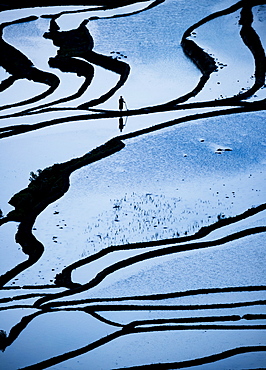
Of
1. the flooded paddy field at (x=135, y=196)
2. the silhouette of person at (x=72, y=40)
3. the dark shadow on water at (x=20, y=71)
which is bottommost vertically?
the flooded paddy field at (x=135, y=196)

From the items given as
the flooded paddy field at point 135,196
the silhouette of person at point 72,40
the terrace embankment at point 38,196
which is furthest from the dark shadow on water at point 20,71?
the terrace embankment at point 38,196

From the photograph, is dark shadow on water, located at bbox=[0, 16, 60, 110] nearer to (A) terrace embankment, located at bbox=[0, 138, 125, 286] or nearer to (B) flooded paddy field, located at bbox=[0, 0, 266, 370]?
(B) flooded paddy field, located at bbox=[0, 0, 266, 370]

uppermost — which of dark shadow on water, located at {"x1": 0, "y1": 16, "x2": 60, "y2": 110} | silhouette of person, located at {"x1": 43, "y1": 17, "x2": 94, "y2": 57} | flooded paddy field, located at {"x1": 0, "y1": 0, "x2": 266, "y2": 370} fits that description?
silhouette of person, located at {"x1": 43, "y1": 17, "x2": 94, "y2": 57}

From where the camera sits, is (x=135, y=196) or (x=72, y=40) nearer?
(x=135, y=196)

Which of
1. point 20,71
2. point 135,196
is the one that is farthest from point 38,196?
point 20,71

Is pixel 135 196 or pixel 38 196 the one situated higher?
pixel 38 196

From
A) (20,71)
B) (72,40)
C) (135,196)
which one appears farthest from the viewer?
(72,40)

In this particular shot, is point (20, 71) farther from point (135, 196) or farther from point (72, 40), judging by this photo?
point (135, 196)

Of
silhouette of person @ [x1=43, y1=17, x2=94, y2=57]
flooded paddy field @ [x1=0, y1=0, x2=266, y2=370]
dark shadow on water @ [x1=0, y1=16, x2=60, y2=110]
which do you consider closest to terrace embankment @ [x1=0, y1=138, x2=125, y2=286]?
flooded paddy field @ [x1=0, y1=0, x2=266, y2=370]

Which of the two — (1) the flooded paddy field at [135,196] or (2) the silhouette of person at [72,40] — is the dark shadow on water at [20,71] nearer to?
(1) the flooded paddy field at [135,196]
